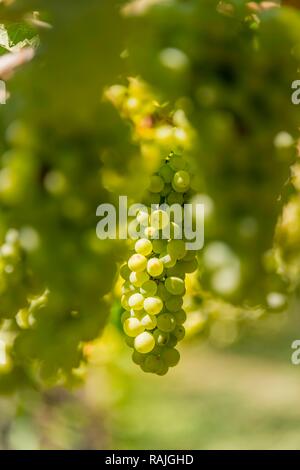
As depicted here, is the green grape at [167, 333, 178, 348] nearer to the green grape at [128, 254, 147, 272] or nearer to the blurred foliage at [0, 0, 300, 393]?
the green grape at [128, 254, 147, 272]

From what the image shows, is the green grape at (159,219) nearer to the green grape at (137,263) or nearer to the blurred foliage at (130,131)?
the green grape at (137,263)

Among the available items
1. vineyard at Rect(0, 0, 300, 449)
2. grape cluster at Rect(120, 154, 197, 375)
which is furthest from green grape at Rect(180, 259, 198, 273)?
vineyard at Rect(0, 0, 300, 449)

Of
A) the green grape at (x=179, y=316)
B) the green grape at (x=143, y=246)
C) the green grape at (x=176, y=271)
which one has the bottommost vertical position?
the green grape at (x=179, y=316)

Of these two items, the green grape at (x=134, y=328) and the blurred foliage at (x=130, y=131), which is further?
the green grape at (x=134, y=328)

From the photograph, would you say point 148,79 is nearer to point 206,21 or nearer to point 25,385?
point 206,21

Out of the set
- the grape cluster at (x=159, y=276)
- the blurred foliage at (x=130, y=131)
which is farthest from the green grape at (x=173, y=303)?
the blurred foliage at (x=130, y=131)

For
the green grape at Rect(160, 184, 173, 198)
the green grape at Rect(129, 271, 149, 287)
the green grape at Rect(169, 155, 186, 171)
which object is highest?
the green grape at Rect(169, 155, 186, 171)

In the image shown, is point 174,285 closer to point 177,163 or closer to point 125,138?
point 177,163
